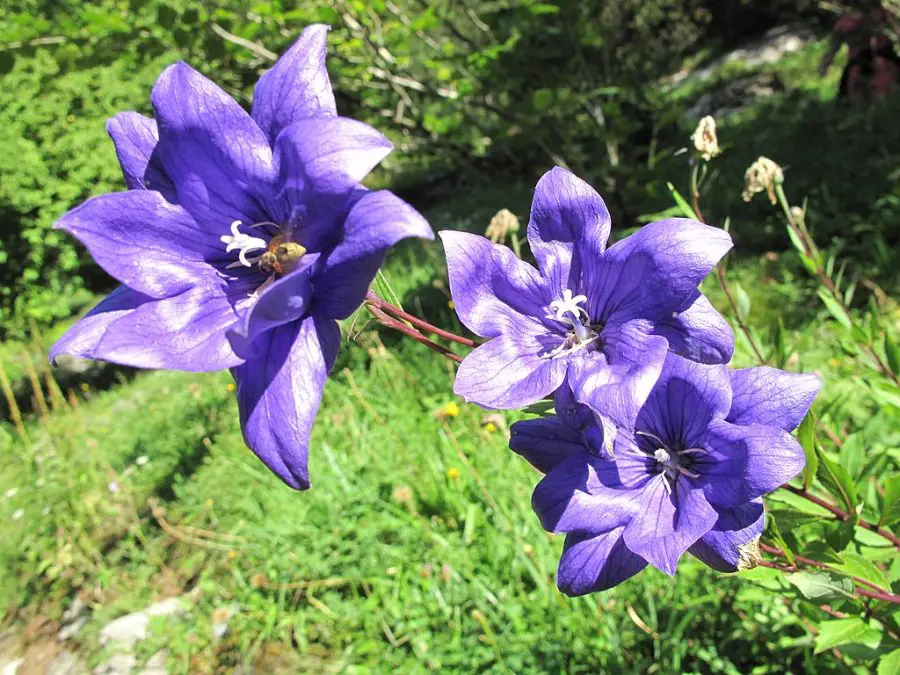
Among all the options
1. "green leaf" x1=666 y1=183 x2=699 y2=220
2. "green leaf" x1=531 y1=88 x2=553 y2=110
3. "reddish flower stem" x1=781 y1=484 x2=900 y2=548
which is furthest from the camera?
"green leaf" x1=531 y1=88 x2=553 y2=110

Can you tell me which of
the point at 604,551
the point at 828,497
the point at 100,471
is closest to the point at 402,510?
the point at 828,497

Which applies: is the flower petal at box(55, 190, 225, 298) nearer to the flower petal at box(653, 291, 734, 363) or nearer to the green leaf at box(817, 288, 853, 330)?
the flower petal at box(653, 291, 734, 363)

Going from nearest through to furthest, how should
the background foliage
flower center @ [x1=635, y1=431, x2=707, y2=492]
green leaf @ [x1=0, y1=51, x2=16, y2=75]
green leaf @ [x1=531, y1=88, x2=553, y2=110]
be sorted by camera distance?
flower center @ [x1=635, y1=431, x2=707, y2=492] < the background foliage < green leaf @ [x1=0, y1=51, x2=16, y2=75] < green leaf @ [x1=531, y1=88, x2=553, y2=110]

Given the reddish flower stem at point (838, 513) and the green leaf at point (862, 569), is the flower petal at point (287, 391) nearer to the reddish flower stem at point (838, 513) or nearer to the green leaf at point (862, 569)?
the reddish flower stem at point (838, 513)

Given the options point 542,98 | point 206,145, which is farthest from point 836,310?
point 542,98

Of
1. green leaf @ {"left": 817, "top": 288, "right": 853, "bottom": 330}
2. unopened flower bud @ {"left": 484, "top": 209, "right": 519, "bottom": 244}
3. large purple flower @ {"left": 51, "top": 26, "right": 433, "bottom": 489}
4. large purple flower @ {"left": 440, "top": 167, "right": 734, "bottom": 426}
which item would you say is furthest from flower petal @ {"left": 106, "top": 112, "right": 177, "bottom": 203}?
green leaf @ {"left": 817, "top": 288, "right": 853, "bottom": 330}

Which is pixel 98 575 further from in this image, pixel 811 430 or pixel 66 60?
pixel 811 430

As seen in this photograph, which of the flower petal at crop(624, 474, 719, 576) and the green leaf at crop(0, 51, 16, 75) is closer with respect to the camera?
the flower petal at crop(624, 474, 719, 576)

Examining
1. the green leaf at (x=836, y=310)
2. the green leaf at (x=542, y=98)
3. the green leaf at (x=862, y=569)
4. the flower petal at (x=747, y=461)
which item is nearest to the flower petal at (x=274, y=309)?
the flower petal at (x=747, y=461)
